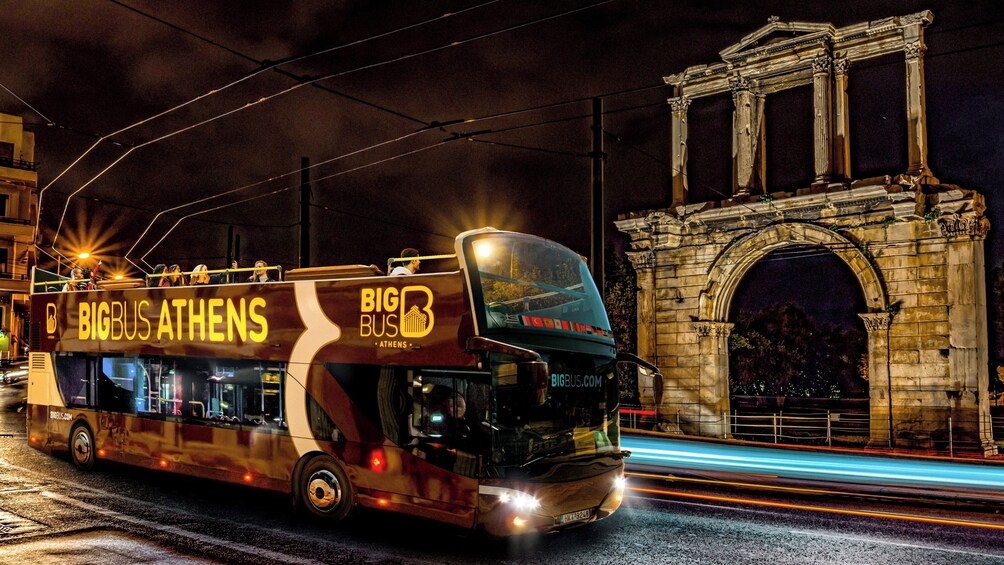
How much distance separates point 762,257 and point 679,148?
4764mm

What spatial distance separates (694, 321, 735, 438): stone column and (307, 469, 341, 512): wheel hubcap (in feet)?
63.7

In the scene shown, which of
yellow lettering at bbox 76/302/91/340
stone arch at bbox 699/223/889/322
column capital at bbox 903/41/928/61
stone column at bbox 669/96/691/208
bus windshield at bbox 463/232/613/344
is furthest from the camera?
stone column at bbox 669/96/691/208

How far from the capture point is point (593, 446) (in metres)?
9.22

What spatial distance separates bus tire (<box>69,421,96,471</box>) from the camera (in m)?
13.4

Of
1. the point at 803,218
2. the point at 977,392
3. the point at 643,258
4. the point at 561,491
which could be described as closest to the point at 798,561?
the point at 561,491

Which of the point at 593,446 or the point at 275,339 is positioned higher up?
the point at 275,339

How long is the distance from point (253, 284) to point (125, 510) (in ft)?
10.6

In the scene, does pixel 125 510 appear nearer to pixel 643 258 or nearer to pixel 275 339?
pixel 275 339

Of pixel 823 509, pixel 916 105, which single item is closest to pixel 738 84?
pixel 916 105

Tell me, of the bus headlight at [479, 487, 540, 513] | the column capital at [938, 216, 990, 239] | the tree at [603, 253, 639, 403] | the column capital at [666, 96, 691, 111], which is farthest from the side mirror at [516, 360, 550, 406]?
the tree at [603, 253, 639, 403]

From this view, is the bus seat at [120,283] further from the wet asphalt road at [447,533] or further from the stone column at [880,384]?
the stone column at [880,384]

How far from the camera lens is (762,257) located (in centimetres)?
2692

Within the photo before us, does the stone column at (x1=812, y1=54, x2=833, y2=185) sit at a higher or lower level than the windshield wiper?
higher

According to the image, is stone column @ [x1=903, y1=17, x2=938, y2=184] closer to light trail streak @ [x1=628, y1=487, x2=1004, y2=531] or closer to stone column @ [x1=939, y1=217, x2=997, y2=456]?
stone column @ [x1=939, y1=217, x2=997, y2=456]
